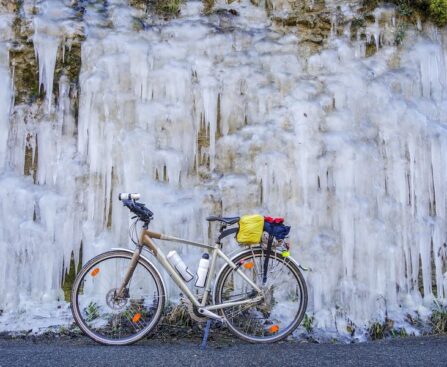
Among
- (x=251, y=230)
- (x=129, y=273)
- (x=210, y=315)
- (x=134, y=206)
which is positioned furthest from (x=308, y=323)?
(x=134, y=206)

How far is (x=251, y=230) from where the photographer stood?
4.36 meters

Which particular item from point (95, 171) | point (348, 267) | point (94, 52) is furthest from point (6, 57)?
point (348, 267)

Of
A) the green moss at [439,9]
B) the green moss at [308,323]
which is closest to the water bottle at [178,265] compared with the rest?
the green moss at [308,323]

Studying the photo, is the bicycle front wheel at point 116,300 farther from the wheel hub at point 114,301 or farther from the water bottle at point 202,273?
the water bottle at point 202,273

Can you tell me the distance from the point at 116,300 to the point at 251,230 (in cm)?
125

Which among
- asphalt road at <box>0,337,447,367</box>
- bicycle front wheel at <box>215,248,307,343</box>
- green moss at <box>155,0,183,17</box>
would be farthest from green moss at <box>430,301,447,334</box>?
green moss at <box>155,0,183,17</box>

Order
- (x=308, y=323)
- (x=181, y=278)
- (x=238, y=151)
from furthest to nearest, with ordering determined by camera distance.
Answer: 1. (x=238, y=151)
2. (x=308, y=323)
3. (x=181, y=278)

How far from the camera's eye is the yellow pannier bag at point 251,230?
4.36 m

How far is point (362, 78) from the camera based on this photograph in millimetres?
5660

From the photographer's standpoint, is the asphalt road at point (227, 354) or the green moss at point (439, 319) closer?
the asphalt road at point (227, 354)

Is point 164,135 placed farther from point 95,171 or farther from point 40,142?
point 40,142

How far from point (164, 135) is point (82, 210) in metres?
1.14

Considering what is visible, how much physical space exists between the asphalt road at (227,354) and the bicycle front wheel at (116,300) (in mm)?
167

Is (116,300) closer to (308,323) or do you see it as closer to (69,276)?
(69,276)
